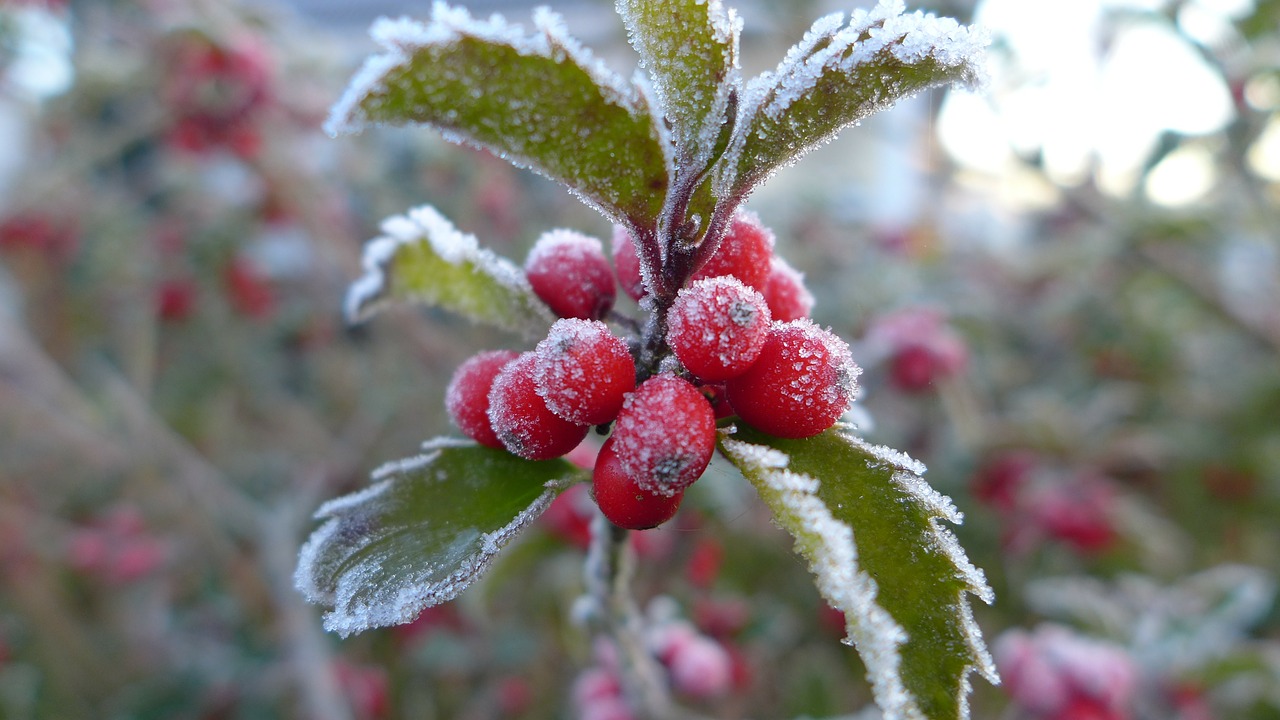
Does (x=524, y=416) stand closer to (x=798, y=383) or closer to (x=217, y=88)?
(x=798, y=383)

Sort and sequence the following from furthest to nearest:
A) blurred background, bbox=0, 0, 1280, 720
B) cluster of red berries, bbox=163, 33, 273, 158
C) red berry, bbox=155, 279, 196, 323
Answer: red berry, bbox=155, 279, 196, 323, cluster of red berries, bbox=163, 33, 273, 158, blurred background, bbox=0, 0, 1280, 720

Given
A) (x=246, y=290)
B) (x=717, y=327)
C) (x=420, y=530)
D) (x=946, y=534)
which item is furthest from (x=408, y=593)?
(x=246, y=290)

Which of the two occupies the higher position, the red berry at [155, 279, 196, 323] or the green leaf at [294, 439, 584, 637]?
the red berry at [155, 279, 196, 323]

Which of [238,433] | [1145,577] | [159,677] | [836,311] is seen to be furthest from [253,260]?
[1145,577]

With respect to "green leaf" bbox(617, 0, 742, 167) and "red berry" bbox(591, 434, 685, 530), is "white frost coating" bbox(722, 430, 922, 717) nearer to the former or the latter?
"red berry" bbox(591, 434, 685, 530)

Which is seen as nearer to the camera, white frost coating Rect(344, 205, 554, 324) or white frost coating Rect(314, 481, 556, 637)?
white frost coating Rect(314, 481, 556, 637)

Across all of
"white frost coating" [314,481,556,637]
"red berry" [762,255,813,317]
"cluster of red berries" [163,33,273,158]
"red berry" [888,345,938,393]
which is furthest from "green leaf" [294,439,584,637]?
"cluster of red berries" [163,33,273,158]

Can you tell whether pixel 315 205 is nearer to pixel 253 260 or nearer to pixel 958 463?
pixel 253 260
